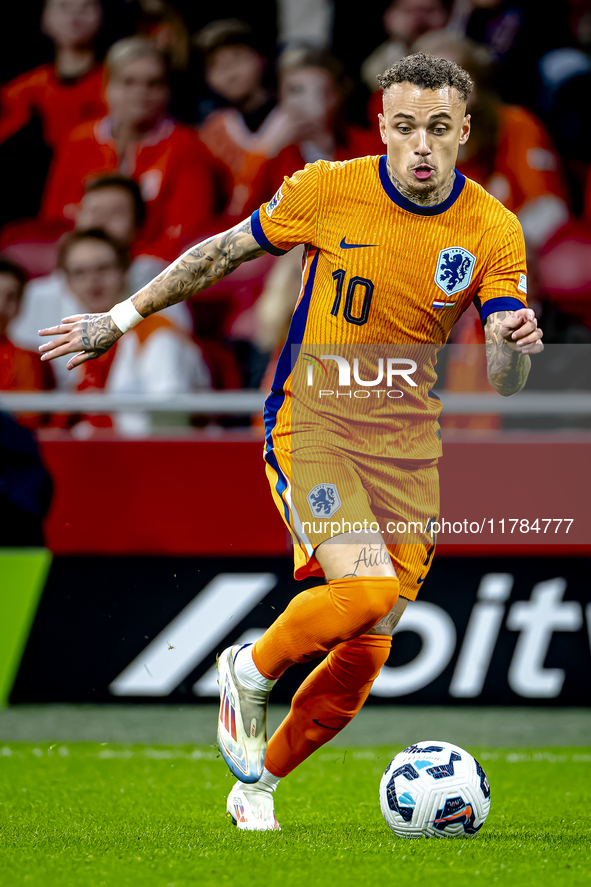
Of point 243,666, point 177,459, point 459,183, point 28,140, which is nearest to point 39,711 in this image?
point 177,459

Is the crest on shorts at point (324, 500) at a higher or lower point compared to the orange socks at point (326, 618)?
higher

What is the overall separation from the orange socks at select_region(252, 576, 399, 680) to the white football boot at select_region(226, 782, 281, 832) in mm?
417

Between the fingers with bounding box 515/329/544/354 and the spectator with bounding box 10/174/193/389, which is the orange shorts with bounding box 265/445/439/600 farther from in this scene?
the spectator with bounding box 10/174/193/389

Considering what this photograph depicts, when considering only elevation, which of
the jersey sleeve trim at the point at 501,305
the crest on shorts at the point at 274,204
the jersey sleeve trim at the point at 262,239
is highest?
the crest on shorts at the point at 274,204

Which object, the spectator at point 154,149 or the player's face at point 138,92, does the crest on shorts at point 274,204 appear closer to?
the spectator at point 154,149

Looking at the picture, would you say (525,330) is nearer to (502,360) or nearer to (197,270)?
(502,360)

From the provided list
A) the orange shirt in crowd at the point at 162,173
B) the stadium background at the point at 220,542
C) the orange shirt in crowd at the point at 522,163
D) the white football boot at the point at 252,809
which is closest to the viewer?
the white football boot at the point at 252,809

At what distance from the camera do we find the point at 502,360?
317 cm

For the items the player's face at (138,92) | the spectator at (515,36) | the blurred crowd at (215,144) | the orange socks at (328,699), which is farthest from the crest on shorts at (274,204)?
the spectator at (515,36)

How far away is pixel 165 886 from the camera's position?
2.62 meters

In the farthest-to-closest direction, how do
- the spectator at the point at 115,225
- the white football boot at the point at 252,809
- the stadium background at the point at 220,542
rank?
1. the spectator at the point at 115,225
2. the stadium background at the point at 220,542
3. the white football boot at the point at 252,809

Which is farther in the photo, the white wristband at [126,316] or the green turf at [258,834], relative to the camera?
the white wristband at [126,316]

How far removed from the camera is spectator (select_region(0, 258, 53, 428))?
6.07m

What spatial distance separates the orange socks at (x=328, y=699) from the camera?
330cm
